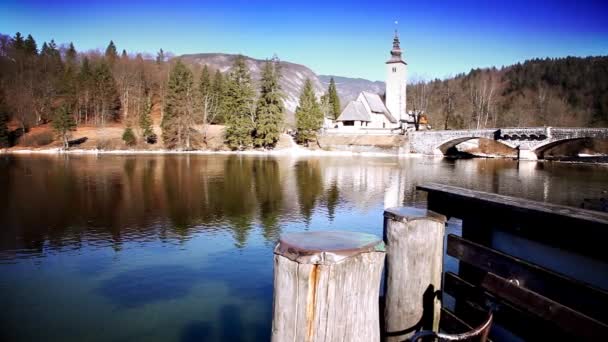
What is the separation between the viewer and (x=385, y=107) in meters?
84.2

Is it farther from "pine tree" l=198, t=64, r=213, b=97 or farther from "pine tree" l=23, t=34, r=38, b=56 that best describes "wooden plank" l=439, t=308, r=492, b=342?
"pine tree" l=23, t=34, r=38, b=56

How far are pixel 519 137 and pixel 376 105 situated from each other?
30.0 metres

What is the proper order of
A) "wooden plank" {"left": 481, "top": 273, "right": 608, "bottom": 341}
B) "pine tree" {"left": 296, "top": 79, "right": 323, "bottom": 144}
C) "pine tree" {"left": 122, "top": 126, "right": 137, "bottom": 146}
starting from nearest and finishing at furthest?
"wooden plank" {"left": 481, "top": 273, "right": 608, "bottom": 341}, "pine tree" {"left": 122, "top": 126, "right": 137, "bottom": 146}, "pine tree" {"left": 296, "top": 79, "right": 323, "bottom": 144}

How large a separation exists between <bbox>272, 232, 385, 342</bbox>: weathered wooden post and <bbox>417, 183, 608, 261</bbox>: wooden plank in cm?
191

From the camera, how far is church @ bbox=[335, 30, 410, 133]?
7650 centimetres

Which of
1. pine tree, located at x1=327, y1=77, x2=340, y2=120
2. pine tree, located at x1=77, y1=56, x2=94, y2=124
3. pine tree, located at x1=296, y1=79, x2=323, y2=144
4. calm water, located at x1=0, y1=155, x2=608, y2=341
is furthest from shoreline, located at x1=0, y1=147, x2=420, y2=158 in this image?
calm water, located at x1=0, y1=155, x2=608, y2=341

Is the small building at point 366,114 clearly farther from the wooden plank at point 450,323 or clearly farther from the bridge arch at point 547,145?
the wooden plank at point 450,323

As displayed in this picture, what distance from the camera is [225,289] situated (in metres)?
9.52

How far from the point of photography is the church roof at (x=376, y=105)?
79.2 metres

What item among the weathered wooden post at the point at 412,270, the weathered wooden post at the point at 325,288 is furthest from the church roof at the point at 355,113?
the weathered wooden post at the point at 325,288

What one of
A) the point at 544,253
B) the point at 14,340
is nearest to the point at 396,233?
the point at 544,253

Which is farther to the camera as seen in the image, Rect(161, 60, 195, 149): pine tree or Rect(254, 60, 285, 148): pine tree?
Rect(161, 60, 195, 149): pine tree

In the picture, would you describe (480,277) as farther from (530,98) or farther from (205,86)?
(530,98)

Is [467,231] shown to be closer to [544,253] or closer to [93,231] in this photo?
[544,253]
